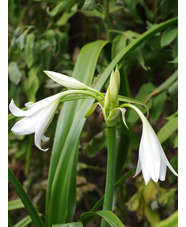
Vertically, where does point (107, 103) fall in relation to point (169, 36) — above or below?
below

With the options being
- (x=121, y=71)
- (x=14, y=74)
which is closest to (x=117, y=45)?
(x=121, y=71)

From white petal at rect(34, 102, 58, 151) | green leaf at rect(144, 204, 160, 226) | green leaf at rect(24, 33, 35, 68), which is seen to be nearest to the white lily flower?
white petal at rect(34, 102, 58, 151)

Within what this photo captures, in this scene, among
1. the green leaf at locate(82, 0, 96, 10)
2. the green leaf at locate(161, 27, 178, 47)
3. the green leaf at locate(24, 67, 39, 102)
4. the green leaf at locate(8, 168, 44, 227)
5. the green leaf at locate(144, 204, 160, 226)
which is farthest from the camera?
the green leaf at locate(144, 204, 160, 226)

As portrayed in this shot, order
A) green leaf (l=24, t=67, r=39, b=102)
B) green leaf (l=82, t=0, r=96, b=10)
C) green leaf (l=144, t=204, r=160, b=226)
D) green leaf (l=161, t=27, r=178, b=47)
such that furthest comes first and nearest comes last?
green leaf (l=144, t=204, r=160, b=226) → green leaf (l=24, t=67, r=39, b=102) → green leaf (l=161, t=27, r=178, b=47) → green leaf (l=82, t=0, r=96, b=10)

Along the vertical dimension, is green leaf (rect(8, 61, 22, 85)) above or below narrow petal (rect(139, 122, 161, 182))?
above

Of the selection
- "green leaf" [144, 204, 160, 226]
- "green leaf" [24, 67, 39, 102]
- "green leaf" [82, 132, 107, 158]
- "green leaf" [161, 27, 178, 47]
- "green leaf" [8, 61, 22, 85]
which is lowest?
"green leaf" [144, 204, 160, 226]

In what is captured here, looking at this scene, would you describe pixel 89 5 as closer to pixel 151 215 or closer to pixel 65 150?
pixel 65 150

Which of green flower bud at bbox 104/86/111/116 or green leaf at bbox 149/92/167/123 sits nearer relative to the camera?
green flower bud at bbox 104/86/111/116

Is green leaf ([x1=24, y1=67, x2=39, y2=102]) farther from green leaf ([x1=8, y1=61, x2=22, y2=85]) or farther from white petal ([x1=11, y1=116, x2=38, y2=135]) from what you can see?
white petal ([x1=11, y1=116, x2=38, y2=135])

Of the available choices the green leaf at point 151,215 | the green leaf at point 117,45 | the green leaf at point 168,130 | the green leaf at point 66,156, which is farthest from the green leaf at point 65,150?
the green leaf at point 151,215

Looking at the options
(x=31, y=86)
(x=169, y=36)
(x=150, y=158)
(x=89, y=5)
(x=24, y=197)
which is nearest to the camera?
(x=150, y=158)

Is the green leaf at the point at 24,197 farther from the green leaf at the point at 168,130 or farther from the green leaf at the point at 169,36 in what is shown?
the green leaf at the point at 169,36
